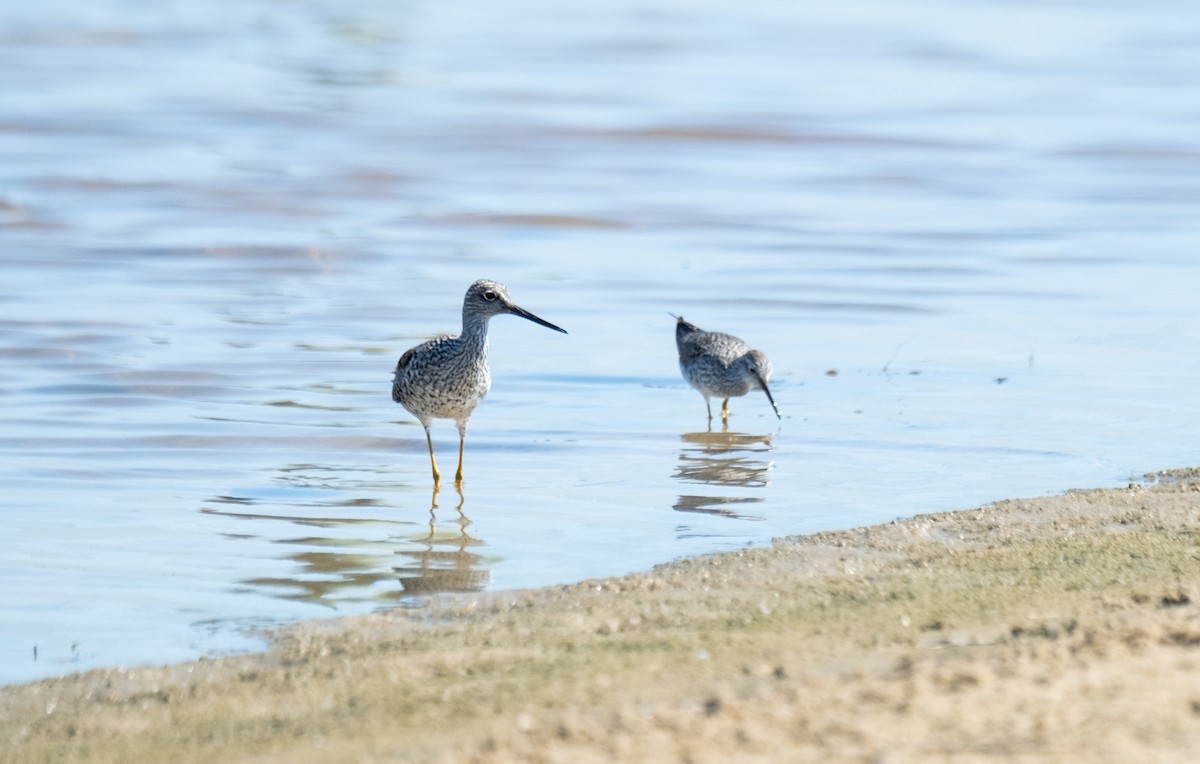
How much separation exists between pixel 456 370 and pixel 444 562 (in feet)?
7.12

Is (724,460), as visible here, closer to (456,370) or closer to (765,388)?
(765,388)

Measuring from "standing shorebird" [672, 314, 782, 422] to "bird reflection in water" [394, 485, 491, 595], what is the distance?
2.81 m

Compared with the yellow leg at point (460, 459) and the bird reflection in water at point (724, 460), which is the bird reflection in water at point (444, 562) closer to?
the yellow leg at point (460, 459)

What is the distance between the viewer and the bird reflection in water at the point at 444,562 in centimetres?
674

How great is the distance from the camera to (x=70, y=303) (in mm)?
12914

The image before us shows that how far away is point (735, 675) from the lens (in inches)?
193

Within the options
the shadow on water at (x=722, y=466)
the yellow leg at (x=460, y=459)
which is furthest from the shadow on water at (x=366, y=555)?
the shadow on water at (x=722, y=466)

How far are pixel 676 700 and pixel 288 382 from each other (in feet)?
21.6

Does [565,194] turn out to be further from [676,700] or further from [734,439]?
[676,700]

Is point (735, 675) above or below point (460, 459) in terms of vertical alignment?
above

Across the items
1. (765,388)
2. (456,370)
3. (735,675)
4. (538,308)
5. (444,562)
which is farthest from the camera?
(538,308)

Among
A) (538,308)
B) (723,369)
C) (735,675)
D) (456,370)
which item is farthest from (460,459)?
(735,675)

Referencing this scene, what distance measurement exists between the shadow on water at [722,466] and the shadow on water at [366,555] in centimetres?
113

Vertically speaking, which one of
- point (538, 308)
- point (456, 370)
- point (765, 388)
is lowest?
point (765, 388)
